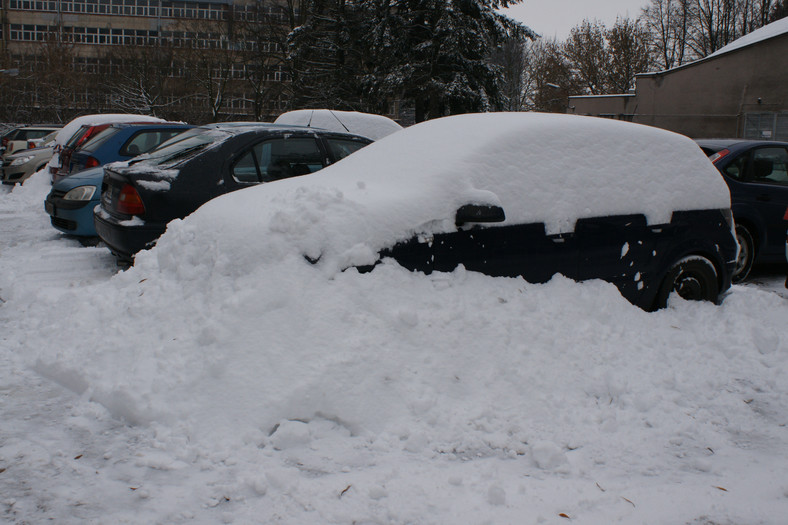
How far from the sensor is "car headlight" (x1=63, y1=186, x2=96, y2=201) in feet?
26.7

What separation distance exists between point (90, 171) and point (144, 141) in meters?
1.94

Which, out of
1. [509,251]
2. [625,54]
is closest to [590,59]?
[625,54]

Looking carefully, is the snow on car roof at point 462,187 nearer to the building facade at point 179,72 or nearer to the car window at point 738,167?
the car window at point 738,167

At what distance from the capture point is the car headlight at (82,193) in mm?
8125

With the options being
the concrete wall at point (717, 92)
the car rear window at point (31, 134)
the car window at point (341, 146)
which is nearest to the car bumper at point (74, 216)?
the car window at point (341, 146)

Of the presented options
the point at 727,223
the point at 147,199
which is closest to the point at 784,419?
the point at 727,223

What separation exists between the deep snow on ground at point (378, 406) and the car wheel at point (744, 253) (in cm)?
313

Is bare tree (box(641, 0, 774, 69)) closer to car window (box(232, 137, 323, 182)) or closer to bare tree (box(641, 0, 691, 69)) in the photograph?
bare tree (box(641, 0, 691, 69))

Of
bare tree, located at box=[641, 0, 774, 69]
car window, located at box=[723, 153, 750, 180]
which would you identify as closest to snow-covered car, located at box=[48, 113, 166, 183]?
car window, located at box=[723, 153, 750, 180]

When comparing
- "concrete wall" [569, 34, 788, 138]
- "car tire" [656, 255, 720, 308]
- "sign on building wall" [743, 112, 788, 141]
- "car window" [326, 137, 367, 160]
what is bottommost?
"car tire" [656, 255, 720, 308]

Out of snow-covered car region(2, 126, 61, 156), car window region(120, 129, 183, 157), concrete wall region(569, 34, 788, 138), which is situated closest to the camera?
car window region(120, 129, 183, 157)

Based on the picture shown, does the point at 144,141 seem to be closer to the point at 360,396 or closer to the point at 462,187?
the point at 462,187

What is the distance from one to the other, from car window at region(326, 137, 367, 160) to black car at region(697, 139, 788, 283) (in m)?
4.24

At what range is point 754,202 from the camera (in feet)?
24.4
